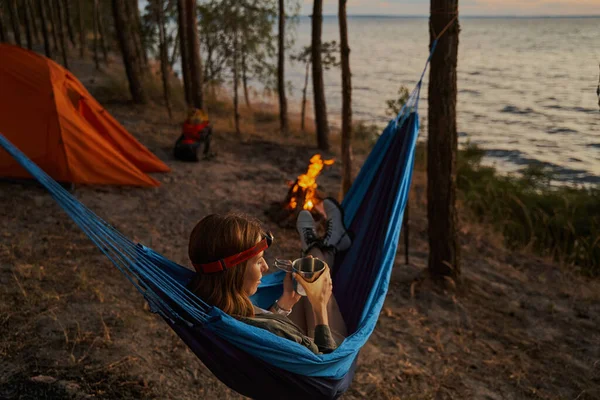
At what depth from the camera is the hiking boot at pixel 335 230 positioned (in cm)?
272

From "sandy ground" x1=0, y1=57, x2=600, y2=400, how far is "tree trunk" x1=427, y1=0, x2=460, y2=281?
0.81 ft

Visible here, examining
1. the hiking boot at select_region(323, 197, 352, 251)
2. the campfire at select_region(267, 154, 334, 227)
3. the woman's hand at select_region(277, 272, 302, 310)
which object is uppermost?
the woman's hand at select_region(277, 272, 302, 310)

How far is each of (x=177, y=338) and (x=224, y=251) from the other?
1415 mm

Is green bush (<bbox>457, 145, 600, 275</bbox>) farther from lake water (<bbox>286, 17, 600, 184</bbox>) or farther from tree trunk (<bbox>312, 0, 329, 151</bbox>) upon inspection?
lake water (<bbox>286, 17, 600, 184</bbox>)

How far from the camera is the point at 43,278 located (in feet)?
9.86

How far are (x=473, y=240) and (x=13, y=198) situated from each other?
418cm

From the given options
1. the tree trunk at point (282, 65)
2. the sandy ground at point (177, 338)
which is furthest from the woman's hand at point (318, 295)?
the tree trunk at point (282, 65)

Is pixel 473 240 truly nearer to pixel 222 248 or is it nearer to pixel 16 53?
pixel 222 248

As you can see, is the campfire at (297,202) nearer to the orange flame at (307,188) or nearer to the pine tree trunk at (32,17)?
the orange flame at (307,188)

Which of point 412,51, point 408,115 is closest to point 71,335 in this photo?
point 408,115

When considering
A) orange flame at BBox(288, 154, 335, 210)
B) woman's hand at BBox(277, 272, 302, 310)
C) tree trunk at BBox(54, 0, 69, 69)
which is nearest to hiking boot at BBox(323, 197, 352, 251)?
woman's hand at BBox(277, 272, 302, 310)

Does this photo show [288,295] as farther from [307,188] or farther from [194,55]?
[194,55]

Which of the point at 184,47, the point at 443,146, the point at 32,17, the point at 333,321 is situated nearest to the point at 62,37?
the point at 184,47

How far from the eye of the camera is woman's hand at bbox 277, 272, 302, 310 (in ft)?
6.03
